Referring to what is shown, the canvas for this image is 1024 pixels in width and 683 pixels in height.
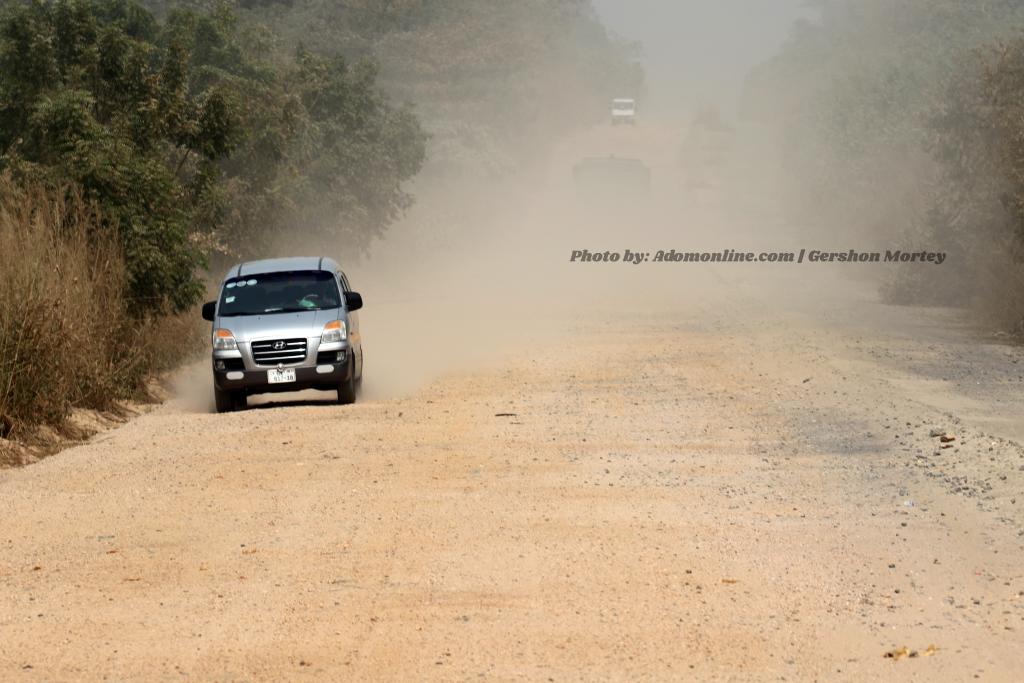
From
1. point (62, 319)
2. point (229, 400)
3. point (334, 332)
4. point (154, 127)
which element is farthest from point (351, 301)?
point (154, 127)

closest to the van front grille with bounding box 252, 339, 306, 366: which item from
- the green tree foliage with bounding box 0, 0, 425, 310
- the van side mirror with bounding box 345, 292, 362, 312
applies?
the van side mirror with bounding box 345, 292, 362, 312

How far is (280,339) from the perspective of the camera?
18.5 metres

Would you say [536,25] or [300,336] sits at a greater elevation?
[536,25]

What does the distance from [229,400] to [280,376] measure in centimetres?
77

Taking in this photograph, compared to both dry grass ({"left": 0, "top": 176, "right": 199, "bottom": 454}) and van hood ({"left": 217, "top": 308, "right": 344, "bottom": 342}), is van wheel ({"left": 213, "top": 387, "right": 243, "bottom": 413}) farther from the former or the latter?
dry grass ({"left": 0, "top": 176, "right": 199, "bottom": 454})

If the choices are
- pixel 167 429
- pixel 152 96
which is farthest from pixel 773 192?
pixel 167 429

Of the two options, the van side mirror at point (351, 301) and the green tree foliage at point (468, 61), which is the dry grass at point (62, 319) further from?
the green tree foliage at point (468, 61)

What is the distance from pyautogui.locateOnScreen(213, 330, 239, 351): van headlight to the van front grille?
0.29m

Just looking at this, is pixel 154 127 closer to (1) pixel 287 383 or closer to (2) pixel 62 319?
(1) pixel 287 383

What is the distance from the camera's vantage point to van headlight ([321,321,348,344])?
18562mm

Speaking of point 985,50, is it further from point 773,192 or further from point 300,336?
point 773,192

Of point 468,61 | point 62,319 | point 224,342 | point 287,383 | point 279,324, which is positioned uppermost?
point 468,61

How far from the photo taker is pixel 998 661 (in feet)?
23.3

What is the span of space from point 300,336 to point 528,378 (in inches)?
134
